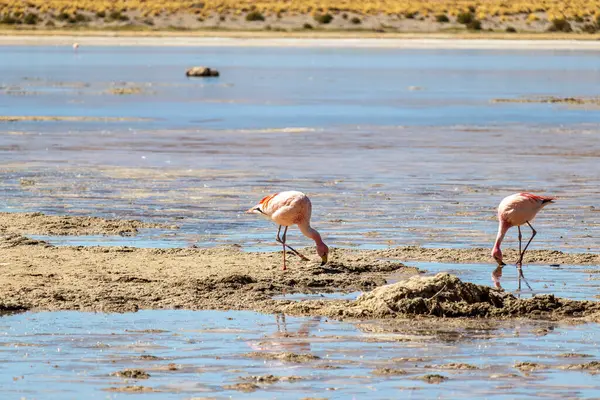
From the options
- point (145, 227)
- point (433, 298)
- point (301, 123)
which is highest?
point (433, 298)

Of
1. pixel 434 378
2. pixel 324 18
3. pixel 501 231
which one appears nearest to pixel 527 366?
pixel 434 378

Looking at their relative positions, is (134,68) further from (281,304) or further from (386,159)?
(281,304)

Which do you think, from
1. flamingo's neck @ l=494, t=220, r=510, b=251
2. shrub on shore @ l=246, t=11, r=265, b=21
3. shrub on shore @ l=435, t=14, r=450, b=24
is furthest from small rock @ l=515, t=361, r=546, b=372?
shrub on shore @ l=246, t=11, r=265, b=21

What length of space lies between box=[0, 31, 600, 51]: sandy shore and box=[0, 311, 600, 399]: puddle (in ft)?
207

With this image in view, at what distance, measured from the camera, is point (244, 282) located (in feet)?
38.1

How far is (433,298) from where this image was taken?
A: 10.5m

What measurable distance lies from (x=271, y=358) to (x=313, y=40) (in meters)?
69.8

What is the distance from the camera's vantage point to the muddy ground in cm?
1051

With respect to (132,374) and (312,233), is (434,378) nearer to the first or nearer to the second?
(132,374)

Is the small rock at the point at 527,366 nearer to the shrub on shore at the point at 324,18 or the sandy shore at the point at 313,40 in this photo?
the sandy shore at the point at 313,40

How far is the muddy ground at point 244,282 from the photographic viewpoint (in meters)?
10.5

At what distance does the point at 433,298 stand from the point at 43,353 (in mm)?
3116

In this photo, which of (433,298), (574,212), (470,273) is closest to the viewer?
(433,298)

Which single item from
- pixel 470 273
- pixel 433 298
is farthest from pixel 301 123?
pixel 433 298
